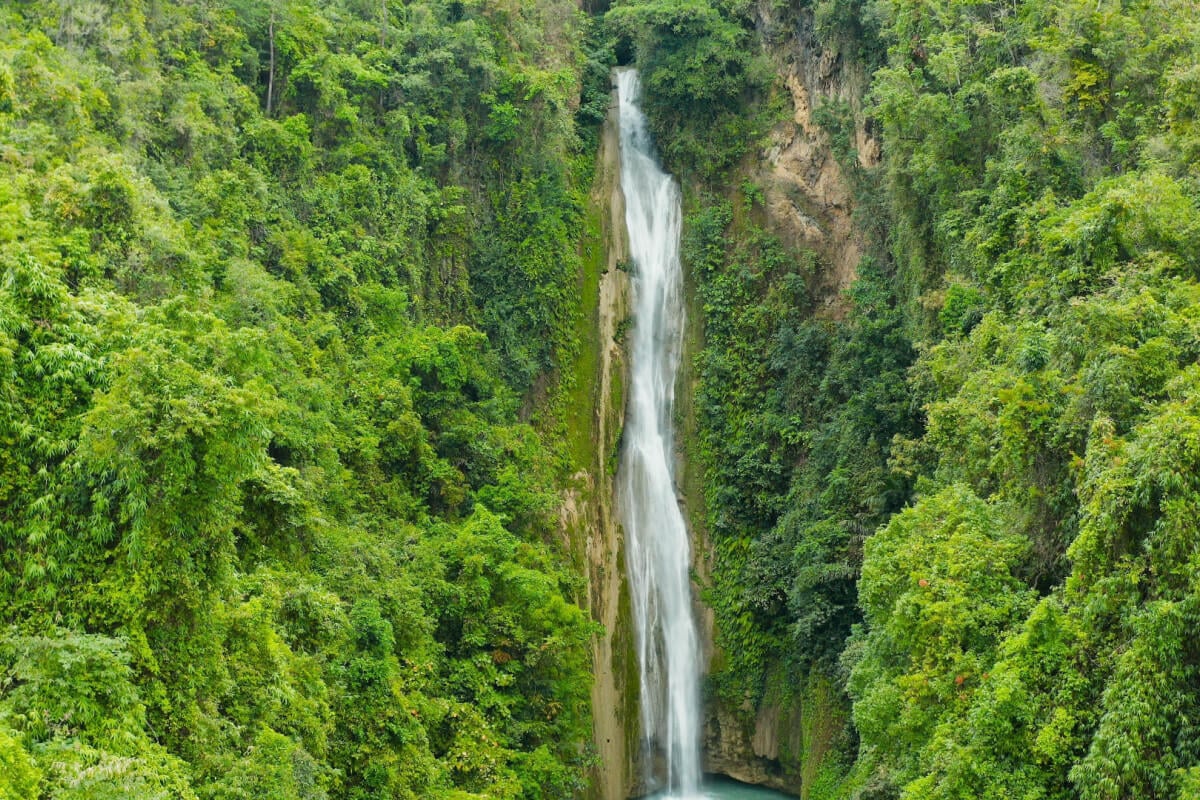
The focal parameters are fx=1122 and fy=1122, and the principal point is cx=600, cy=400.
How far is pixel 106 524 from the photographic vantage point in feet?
35.1

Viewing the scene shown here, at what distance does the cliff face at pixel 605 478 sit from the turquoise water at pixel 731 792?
1599mm

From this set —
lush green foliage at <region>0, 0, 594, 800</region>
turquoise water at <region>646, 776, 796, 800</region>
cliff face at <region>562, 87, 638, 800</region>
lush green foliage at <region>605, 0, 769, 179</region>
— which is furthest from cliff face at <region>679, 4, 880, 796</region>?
lush green foliage at <region>0, 0, 594, 800</region>

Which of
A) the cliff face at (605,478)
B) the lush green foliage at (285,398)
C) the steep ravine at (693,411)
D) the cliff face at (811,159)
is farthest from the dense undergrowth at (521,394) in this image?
the cliff face at (605,478)

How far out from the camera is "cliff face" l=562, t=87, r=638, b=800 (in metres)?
24.1

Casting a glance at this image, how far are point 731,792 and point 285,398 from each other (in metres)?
13.0

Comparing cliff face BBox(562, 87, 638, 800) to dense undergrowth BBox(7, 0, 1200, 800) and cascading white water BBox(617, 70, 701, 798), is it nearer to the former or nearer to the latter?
cascading white water BBox(617, 70, 701, 798)

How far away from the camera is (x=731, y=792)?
2406cm

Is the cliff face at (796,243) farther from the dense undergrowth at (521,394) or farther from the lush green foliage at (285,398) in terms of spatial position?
the lush green foliage at (285,398)

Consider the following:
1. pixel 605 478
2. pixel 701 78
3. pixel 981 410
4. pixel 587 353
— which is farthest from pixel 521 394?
pixel 981 410

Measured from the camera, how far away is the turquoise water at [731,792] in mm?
23656

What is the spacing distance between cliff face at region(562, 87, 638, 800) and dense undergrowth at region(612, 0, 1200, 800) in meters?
2.14

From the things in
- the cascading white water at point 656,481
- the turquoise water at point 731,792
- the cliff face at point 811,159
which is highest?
the cliff face at point 811,159

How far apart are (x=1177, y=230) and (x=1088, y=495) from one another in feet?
13.1

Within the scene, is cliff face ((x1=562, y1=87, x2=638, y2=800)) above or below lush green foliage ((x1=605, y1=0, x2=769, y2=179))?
below
